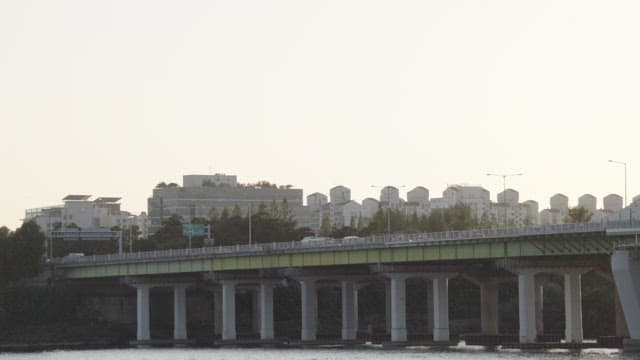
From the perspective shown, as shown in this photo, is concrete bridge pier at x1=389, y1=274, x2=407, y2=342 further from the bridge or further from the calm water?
the calm water

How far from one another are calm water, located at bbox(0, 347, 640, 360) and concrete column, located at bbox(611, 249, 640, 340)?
3.06m

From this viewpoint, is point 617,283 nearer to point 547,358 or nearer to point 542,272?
point 547,358

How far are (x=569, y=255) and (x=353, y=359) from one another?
23.2 metres

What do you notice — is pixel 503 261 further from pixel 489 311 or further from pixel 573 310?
pixel 489 311

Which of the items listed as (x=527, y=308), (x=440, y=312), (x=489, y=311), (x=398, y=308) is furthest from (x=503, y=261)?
(x=489, y=311)

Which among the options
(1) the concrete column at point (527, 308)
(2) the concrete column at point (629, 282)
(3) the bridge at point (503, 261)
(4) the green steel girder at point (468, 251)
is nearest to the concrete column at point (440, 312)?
(3) the bridge at point (503, 261)

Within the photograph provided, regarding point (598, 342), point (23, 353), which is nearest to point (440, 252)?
point (598, 342)

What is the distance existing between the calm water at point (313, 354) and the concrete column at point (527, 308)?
4067mm

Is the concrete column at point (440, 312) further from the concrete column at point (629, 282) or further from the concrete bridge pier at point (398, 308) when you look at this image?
the concrete column at point (629, 282)

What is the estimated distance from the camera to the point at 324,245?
19388 centimetres

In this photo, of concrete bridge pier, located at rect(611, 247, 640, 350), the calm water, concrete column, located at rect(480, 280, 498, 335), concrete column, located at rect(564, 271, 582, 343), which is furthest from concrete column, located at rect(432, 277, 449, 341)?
concrete bridge pier, located at rect(611, 247, 640, 350)

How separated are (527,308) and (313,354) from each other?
21.8 m

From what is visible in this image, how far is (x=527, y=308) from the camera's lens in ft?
550

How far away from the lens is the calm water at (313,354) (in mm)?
153738
